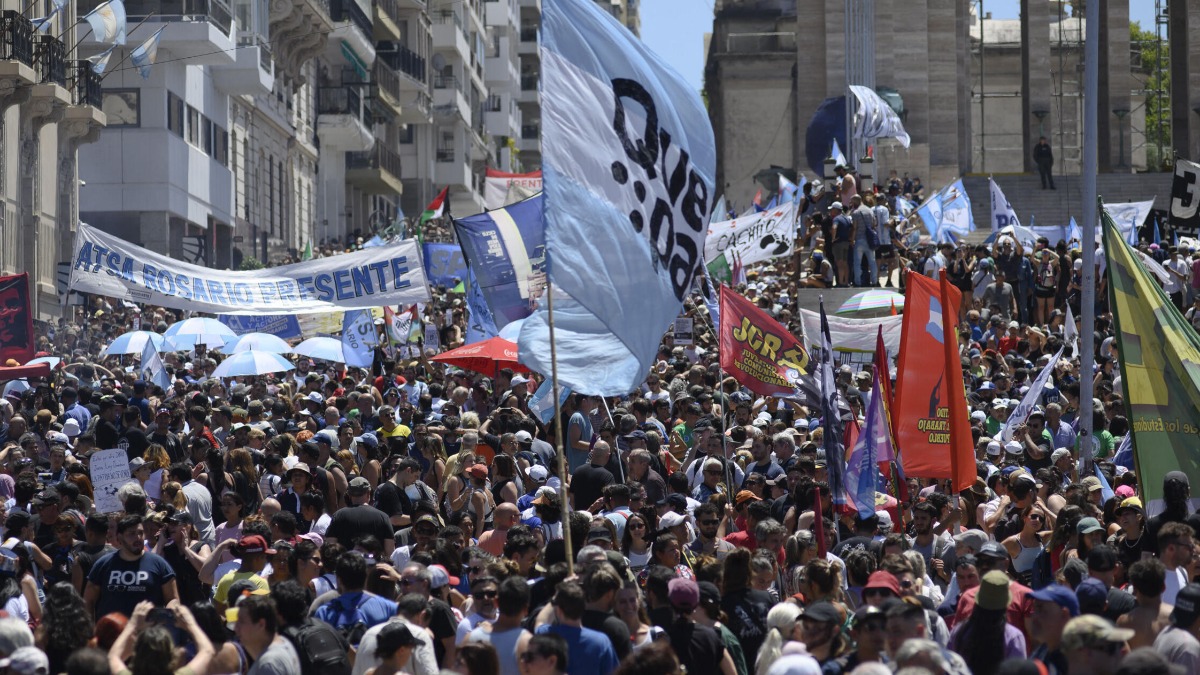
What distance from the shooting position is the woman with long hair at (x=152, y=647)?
720 cm

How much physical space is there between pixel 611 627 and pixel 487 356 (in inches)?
415

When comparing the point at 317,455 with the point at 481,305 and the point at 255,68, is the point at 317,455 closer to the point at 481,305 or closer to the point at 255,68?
the point at 481,305

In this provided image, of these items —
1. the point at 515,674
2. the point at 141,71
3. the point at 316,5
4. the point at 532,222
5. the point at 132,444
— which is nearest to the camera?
the point at 515,674

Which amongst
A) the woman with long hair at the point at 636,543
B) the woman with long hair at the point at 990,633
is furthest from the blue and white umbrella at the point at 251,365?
the woman with long hair at the point at 990,633

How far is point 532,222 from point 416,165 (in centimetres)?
5729

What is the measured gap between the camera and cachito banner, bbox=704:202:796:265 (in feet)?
92.7

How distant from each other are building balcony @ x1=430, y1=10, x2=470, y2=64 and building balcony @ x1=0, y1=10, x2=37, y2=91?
4494 centimetres

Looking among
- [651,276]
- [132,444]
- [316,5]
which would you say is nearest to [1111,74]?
[316,5]

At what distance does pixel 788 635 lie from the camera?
8.28m

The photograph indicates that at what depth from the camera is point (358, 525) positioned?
36.8 feet

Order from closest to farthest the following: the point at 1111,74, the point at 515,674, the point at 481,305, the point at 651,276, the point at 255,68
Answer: the point at 515,674 → the point at 651,276 → the point at 481,305 → the point at 255,68 → the point at 1111,74

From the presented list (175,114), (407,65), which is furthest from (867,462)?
(407,65)

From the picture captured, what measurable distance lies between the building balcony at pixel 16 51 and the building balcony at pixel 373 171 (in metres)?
31.9

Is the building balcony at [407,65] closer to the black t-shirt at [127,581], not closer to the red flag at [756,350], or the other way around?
the red flag at [756,350]
